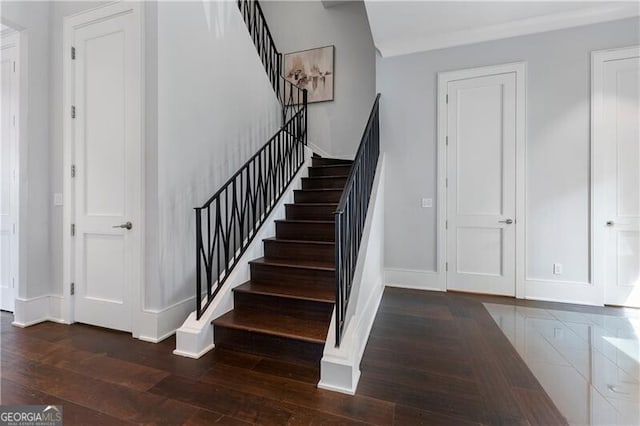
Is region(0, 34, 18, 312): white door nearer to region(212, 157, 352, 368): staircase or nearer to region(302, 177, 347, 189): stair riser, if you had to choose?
region(212, 157, 352, 368): staircase

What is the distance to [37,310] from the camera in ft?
9.13

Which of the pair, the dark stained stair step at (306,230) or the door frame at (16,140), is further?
the dark stained stair step at (306,230)

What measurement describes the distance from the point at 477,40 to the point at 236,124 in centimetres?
308

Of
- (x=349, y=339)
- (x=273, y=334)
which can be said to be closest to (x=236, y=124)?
(x=273, y=334)

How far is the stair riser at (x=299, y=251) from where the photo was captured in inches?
110

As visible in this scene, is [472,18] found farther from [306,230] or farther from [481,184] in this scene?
[306,230]

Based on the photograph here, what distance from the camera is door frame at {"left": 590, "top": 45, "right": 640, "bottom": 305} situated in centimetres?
321

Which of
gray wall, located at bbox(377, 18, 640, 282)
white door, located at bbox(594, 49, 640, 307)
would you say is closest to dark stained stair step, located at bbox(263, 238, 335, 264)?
gray wall, located at bbox(377, 18, 640, 282)

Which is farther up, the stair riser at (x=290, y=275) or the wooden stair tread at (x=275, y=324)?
the stair riser at (x=290, y=275)

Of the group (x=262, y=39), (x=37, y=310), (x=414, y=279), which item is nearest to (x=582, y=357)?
(x=414, y=279)

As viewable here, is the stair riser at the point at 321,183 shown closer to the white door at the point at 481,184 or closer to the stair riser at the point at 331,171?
the stair riser at the point at 331,171

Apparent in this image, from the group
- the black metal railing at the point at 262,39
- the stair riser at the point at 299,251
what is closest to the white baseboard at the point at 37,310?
the stair riser at the point at 299,251

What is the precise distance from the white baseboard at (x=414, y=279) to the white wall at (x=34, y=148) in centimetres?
375

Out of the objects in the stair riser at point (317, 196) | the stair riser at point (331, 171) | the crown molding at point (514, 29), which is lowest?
the stair riser at point (317, 196)
